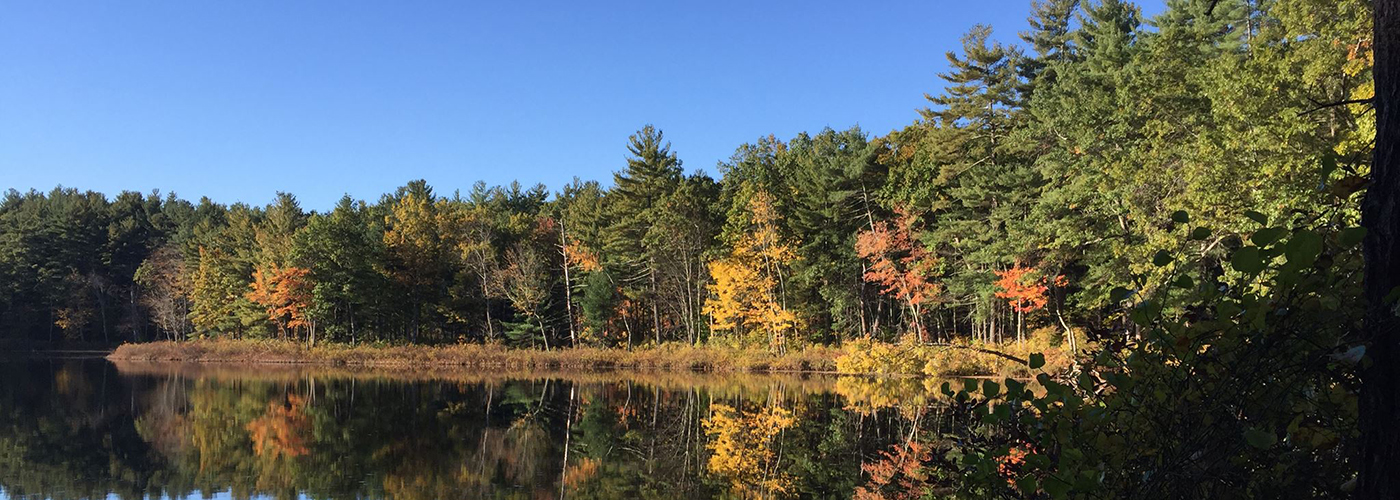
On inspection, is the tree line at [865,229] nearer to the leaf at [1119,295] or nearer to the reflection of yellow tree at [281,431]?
the leaf at [1119,295]

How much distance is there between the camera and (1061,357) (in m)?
22.6

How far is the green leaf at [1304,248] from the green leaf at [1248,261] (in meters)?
0.06

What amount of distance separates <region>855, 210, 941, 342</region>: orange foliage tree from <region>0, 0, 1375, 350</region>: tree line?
0.46 feet

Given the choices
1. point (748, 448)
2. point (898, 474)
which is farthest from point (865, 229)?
point (898, 474)

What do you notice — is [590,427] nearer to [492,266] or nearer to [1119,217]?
[1119,217]

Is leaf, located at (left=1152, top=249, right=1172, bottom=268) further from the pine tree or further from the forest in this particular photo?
the pine tree

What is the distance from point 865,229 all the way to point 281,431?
24929 mm

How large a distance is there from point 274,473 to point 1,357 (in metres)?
52.3

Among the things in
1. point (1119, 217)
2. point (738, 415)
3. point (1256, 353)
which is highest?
point (1119, 217)

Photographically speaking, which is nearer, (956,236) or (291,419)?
(291,419)

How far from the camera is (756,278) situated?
3622 cm

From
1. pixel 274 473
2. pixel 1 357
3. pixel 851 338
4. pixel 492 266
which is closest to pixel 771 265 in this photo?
pixel 851 338

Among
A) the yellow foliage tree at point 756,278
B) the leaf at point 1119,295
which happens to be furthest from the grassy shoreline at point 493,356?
the leaf at point 1119,295

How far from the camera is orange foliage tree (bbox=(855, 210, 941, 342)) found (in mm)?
31562
